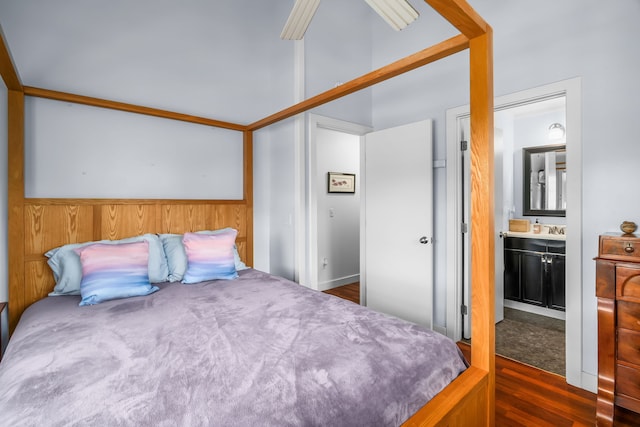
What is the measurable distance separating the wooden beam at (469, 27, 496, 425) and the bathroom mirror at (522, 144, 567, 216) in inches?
128

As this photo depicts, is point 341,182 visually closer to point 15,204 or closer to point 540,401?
point 540,401

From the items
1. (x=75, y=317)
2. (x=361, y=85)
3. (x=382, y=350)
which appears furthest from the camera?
(x=361, y=85)

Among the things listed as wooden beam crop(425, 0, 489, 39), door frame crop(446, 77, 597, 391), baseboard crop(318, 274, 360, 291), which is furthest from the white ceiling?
baseboard crop(318, 274, 360, 291)

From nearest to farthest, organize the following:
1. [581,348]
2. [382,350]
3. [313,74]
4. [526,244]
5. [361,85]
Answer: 1. [382,350]
2. [361,85]
3. [581,348]
4. [313,74]
5. [526,244]

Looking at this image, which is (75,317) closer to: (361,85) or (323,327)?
(323,327)

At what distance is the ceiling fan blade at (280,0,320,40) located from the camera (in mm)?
1730

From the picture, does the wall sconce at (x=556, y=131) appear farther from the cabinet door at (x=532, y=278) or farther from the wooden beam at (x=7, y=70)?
the wooden beam at (x=7, y=70)

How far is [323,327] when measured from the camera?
1409 mm

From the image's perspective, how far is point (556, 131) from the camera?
3.77 meters

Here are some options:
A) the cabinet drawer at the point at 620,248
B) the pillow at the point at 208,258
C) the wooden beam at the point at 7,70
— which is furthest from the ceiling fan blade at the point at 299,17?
the cabinet drawer at the point at 620,248

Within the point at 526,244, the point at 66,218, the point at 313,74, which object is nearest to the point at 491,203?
the point at 313,74

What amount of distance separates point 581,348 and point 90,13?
13.4ft

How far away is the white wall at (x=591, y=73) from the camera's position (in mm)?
1908

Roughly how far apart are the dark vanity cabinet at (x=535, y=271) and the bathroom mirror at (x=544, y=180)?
0.63 metres
